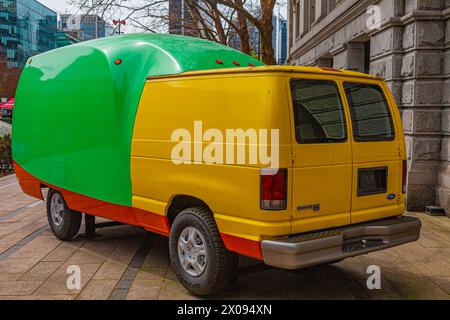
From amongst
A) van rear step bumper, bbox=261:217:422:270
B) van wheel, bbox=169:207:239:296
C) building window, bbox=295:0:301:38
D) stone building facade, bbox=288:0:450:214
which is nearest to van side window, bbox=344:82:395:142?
van rear step bumper, bbox=261:217:422:270

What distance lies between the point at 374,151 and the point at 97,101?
323 centimetres

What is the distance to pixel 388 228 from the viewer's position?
496cm

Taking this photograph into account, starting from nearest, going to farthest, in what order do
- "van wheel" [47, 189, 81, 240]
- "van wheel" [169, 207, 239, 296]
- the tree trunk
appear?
"van wheel" [169, 207, 239, 296]
"van wheel" [47, 189, 81, 240]
the tree trunk

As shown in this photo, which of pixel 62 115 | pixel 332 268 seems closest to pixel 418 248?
pixel 332 268

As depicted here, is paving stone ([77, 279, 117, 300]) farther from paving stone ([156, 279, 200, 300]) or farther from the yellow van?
the yellow van

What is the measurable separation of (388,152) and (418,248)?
2273mm

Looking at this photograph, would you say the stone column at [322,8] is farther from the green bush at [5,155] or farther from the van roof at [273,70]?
the van roof at [273,70]

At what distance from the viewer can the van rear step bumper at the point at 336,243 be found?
4266 mm

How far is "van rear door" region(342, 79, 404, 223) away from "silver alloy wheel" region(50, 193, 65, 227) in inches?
167

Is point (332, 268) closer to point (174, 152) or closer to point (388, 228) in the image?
point (388, 228)

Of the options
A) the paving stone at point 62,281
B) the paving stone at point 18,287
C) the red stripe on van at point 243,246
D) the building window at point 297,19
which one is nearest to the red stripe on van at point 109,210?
the paving stone at point 62,281

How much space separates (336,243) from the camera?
4535 mm

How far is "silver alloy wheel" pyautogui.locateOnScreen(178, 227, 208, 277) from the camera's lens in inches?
196

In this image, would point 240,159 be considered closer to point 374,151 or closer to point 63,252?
point 374,151
